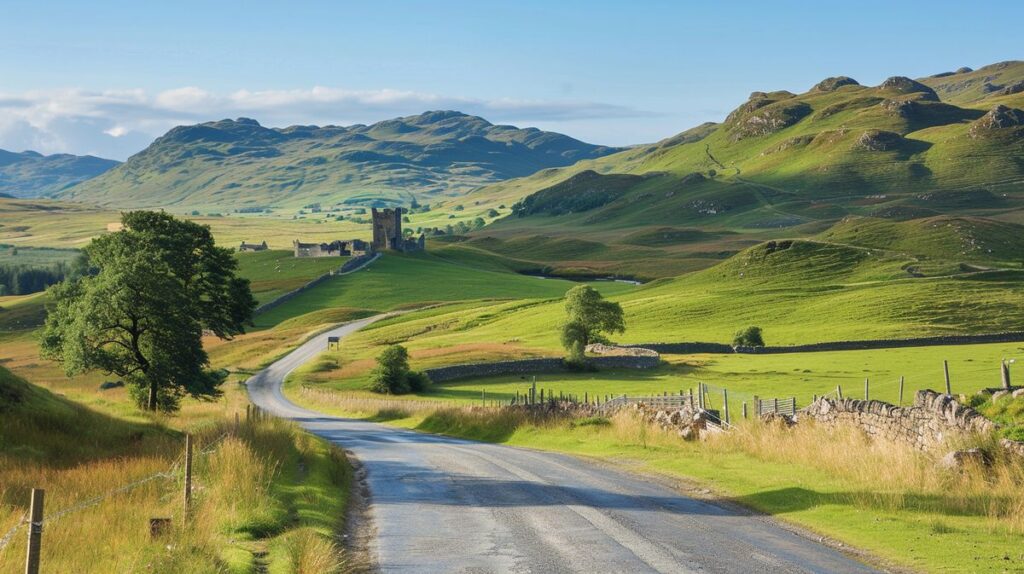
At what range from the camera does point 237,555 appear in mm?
17109

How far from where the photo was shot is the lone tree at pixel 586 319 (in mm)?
96875

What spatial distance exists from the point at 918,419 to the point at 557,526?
11.7 metres

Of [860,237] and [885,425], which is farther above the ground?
[860,237]

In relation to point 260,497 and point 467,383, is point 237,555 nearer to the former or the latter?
point 260,497

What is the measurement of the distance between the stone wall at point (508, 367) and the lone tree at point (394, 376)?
4.27m

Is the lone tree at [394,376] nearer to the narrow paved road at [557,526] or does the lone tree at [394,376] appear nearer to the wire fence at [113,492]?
the narrow paved road at [557,526]

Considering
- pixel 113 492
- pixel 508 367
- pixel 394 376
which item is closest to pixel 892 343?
pixel 508 367

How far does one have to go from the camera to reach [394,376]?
85750 mm

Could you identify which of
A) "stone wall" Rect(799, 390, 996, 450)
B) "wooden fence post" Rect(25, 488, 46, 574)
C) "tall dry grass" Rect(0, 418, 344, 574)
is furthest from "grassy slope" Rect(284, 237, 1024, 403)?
"wooden fence post" Rect(25, 488, 46, 574)

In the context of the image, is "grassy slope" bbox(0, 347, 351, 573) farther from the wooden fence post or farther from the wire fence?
the wooden fence post

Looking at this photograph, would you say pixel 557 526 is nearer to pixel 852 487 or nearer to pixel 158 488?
pixel 852 487

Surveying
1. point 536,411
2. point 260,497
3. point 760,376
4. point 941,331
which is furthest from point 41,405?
point 941,331

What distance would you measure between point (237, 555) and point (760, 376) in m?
63.8

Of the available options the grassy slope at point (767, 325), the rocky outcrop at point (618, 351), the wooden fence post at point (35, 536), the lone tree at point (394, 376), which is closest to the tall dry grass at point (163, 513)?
the wooden fence post at point (35, 536)
